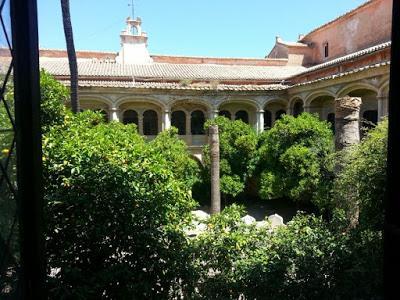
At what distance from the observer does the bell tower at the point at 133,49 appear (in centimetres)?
2558

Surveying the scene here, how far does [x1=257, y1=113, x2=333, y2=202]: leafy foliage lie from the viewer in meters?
14.6

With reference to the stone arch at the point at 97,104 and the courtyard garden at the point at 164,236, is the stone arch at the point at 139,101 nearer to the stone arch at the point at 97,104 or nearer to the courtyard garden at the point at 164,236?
the stone arch at the point at 97,104

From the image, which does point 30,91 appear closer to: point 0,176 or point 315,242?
point 0,176

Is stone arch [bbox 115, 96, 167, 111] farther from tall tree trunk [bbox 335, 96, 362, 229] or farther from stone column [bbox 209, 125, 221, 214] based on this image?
tall tree trunk [bbox 335, 96, 362, 229]

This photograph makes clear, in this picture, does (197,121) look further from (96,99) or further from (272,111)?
(96,99)

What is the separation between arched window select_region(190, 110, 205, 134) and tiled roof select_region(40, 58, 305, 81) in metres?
2.09

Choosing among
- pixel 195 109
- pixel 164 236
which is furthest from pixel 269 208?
pixel 164 236

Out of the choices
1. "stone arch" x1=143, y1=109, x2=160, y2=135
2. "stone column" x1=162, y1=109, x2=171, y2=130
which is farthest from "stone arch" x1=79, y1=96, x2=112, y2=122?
"stone column" x1=162, y1=109, x2=171, y2=130

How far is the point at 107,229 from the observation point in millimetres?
4383

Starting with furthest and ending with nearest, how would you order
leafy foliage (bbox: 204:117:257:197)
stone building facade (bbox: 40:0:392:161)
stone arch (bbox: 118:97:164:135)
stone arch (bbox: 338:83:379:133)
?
1. stone arch (bbox: 118:97:164:135)
2. stone building facade (bbox: 40:0:392:161)
3. leafy foliage (bbox: 204:117:257:197)
4. stone arch (bbox: 338:83:379:133)

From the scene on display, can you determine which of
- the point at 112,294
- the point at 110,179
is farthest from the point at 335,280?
the point at 110,179

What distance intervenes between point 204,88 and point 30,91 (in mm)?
19710

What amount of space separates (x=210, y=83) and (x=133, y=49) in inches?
289

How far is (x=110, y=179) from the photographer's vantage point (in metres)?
4.48
